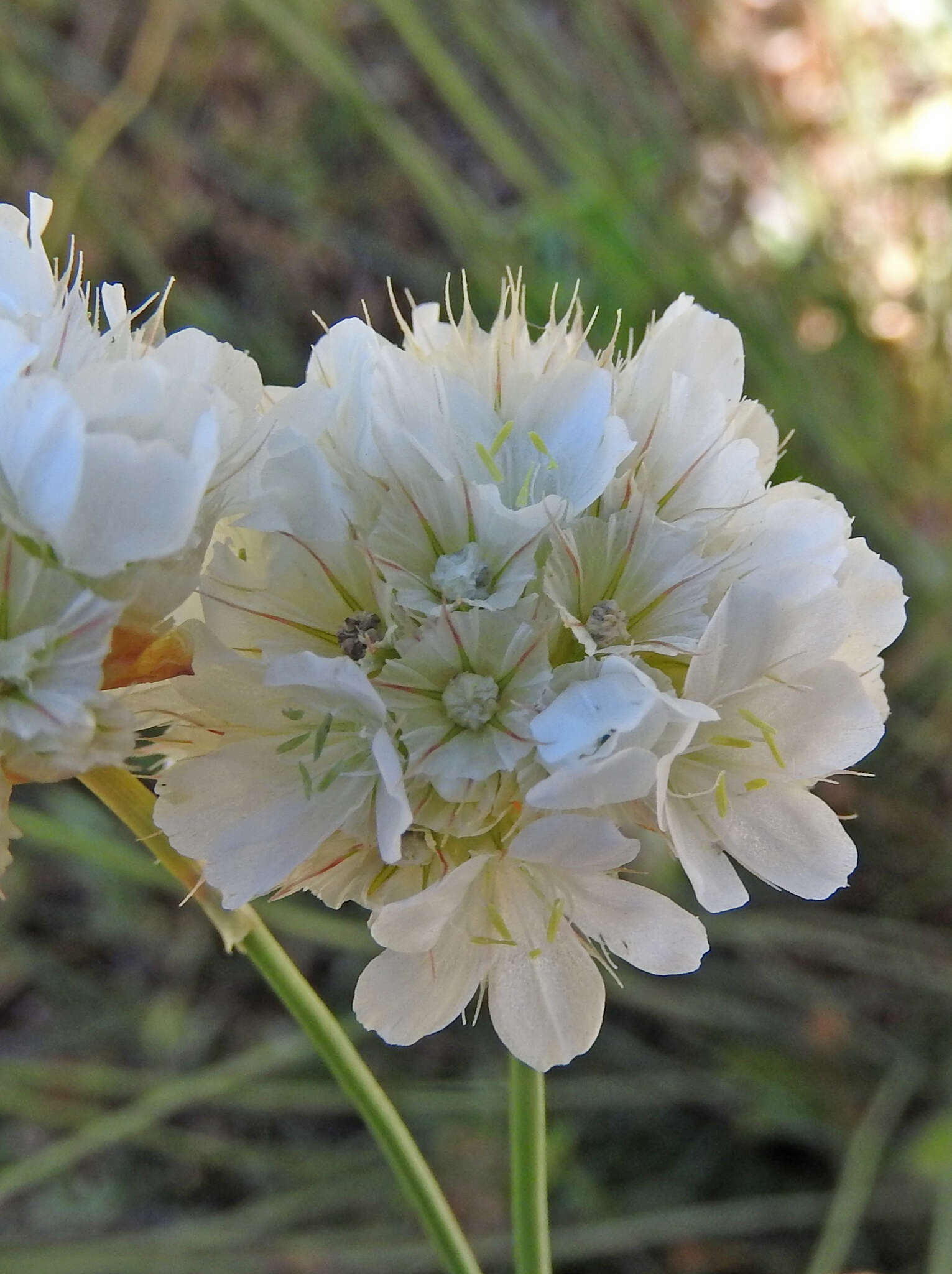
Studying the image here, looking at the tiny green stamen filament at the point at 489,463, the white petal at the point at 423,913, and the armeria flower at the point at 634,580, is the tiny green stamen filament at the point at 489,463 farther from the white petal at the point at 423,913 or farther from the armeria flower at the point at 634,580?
the white petal at the point at 423,913

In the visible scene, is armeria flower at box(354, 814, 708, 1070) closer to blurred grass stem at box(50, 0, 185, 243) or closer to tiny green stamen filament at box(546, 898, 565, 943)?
tiny green stamen filament at box(546, 898, 565, 943)

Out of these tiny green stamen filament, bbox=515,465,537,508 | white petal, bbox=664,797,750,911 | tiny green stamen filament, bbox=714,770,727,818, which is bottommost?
white petal, bbox=664,797,750,911

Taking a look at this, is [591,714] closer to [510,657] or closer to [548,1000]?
[510,657]

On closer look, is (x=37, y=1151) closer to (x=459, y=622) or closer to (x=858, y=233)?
(x=459, y=622)

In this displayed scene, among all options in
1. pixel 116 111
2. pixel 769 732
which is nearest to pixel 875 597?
pixel 769 732

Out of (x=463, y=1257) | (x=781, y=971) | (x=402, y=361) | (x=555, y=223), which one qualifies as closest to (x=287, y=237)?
(x=555, y=223)

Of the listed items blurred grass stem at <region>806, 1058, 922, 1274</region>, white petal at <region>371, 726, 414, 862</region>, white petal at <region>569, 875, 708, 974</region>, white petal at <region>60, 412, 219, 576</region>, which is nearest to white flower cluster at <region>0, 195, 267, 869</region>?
white petal at <region>60, 412, 219, 576</region>
